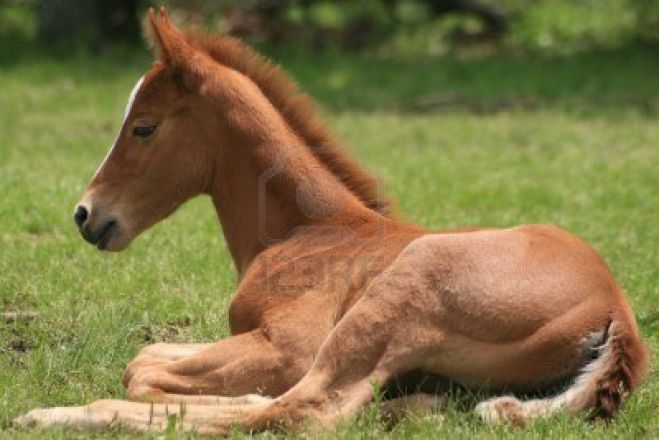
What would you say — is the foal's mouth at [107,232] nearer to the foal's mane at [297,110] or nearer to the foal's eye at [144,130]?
the foal's eye at [144,130]

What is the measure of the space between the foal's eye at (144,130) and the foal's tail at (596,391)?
2.15m

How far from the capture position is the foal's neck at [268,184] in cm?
657

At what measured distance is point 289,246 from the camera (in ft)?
21.3

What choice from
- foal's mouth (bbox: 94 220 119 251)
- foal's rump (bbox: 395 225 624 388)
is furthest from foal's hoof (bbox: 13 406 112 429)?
foal's rump (bbox: 395 225 624 388)

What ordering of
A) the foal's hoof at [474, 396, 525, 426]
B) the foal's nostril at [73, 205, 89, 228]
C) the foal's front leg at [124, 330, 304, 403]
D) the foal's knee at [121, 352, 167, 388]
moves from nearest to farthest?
the foal's hoof at [474, 396, 525, 426], the foal's front leg at [124, 330, 304, 403], the foal's knee at [121, 352, 167, 388], the foal's nostril at [73, 205, 89, 228]

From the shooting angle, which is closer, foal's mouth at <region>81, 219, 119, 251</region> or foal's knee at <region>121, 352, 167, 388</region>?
foal's knee at <region>121, 352, 167, 388</region>

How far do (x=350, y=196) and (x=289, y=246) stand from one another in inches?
16.4

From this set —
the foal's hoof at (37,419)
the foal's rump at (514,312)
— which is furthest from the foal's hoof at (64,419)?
the foal's rump at (514,312)

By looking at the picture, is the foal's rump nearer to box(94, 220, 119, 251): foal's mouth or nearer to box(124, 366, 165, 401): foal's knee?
box(124, 366, 165, 401): foal's knee

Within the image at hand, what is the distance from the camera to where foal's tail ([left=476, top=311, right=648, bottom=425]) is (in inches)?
218

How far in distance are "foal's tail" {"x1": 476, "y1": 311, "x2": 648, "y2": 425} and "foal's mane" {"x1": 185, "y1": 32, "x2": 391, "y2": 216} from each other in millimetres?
1500

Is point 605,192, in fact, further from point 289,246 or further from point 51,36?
point 51,36

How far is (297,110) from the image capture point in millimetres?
6797

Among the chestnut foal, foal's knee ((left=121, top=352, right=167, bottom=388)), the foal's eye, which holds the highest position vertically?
the foal's eye
